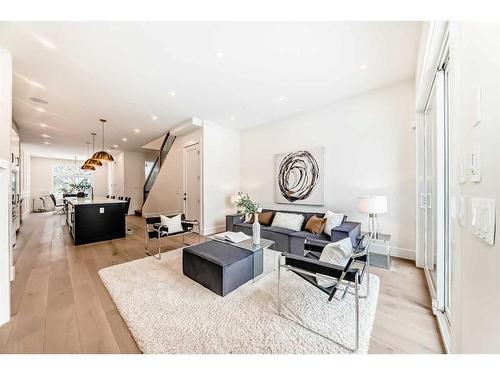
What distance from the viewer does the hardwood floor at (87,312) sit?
153 cm

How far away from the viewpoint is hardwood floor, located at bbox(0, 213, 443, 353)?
1.53 m

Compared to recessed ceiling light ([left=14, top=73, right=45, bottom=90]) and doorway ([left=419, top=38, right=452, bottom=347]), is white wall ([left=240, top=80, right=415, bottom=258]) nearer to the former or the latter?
doorway ([left=419, top=38, right=452, bottom=347])

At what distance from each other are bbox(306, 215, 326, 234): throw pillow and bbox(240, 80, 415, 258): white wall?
1.89ft

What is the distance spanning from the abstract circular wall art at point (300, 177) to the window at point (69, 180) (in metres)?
12.1

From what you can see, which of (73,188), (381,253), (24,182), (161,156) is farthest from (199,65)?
(73,188)

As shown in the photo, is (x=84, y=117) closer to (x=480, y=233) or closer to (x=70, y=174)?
(x=480, y=233)

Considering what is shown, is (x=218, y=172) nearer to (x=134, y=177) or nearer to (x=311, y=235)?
(x=311, y=235)

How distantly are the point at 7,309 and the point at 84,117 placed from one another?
4315mm

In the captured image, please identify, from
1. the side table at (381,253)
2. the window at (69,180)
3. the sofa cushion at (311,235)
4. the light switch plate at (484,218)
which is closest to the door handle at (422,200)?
the side table at (381,253)

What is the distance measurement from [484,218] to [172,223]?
3717 mm

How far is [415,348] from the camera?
1495mm

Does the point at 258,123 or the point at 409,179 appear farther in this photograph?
the point at 258,123

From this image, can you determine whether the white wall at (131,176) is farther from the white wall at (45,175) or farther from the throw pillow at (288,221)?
the throw pillow at (288,221)

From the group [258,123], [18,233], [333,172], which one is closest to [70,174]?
[18,233]
